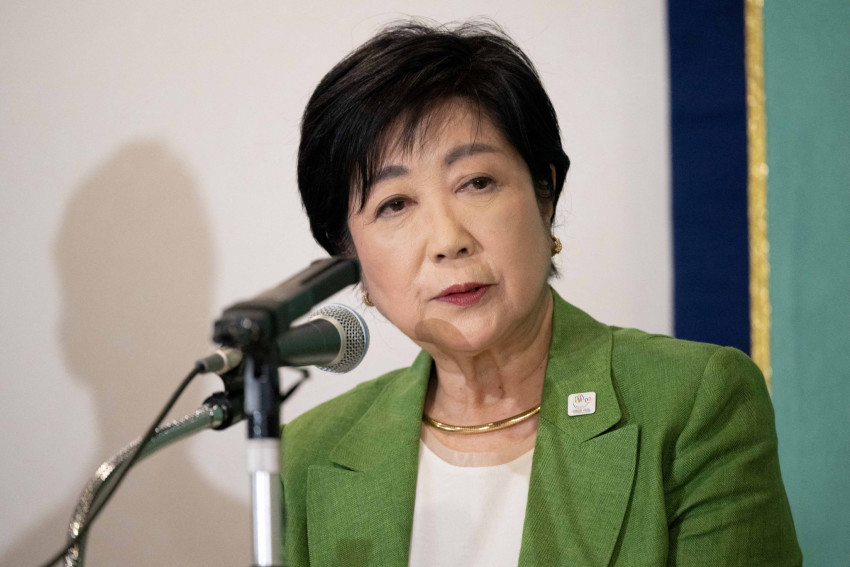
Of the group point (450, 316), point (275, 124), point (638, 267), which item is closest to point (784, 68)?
point (638, 267)

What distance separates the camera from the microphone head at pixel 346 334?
1105 millimetres

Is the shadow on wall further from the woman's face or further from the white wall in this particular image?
the woman's face

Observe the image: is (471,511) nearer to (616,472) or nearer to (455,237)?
(616,472)

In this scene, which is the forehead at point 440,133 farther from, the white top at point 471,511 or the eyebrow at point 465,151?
the white top at point 471,511

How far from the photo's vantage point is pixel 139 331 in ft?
8.64

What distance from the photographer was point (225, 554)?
101 inches

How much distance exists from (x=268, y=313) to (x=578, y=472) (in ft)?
2.91

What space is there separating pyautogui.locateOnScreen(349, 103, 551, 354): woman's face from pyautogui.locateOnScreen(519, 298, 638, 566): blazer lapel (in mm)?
172

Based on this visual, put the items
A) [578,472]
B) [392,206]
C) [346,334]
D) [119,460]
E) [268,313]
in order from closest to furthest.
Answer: [268,313], [119,460], [346,334], [578,472], [392,206]

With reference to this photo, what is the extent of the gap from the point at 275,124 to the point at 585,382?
141 centimetres

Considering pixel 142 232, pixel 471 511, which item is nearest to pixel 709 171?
pixel 471 511

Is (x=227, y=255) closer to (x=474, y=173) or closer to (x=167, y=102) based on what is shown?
(x=167, y=102)

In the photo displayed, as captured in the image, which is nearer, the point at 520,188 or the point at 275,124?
the point at 520,188

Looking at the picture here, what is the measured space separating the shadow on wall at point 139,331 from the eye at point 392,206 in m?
1.11
